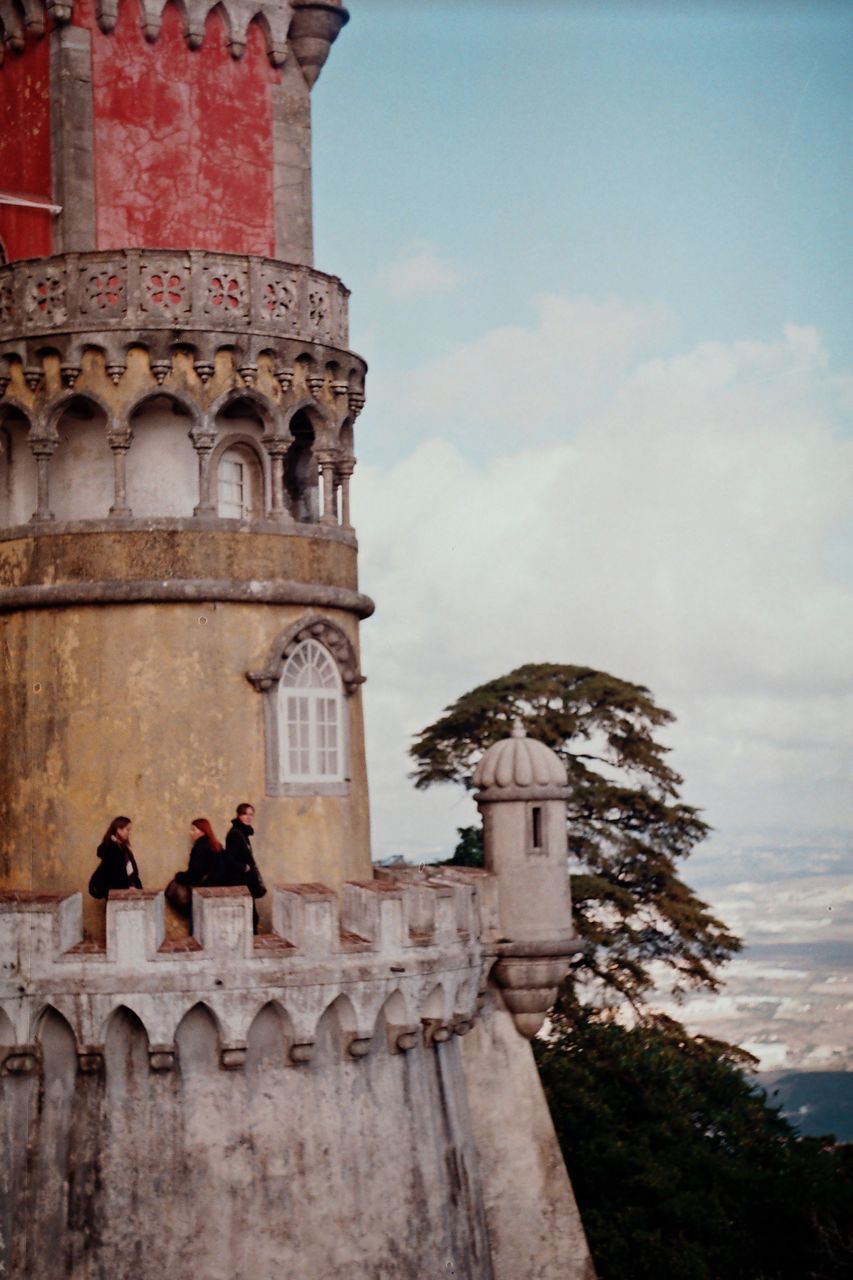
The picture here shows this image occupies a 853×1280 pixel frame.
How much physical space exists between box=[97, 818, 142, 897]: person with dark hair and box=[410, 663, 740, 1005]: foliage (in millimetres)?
21024

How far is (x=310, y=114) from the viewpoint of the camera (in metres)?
32.0

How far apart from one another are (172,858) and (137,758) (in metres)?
1.23

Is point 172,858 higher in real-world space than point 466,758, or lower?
lower

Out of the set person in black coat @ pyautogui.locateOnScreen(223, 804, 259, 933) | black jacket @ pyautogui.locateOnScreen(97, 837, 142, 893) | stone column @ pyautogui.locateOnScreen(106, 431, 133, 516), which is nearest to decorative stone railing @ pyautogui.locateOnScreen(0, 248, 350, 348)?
stone column @ pyautogui.locateOnScreen(106, 431, 133, 516)

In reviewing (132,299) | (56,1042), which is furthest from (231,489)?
(56,1042)

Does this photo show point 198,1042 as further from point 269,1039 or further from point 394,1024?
point 394,1024

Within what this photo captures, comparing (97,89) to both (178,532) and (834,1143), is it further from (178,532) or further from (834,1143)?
(834,1143)

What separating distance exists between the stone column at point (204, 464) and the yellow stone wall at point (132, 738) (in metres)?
1.05

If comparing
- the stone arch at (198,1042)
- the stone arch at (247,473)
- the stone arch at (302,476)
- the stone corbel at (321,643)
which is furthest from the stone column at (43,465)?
the stone arch at (198,1042)

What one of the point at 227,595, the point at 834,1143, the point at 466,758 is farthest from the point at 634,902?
the point at 227,595

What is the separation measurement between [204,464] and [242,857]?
15.3 ft

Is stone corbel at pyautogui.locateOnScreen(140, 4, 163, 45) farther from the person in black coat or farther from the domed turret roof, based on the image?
the domed turret roof

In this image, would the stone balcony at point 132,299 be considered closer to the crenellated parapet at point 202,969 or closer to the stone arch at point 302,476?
the stone arch at point 302,476

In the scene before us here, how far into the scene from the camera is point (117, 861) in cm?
2856
